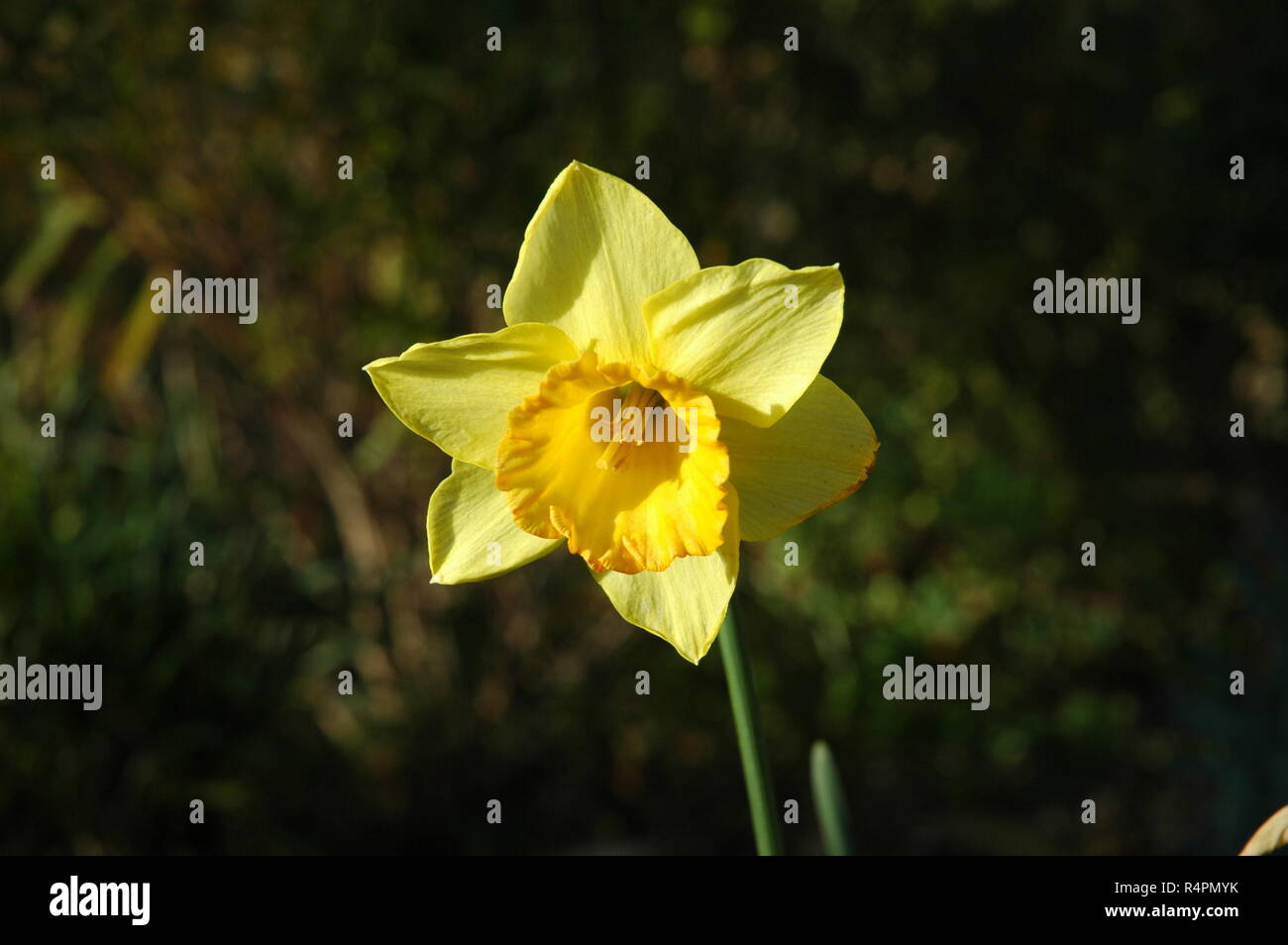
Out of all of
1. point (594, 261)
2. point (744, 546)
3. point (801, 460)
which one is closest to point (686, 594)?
point (801, 460)

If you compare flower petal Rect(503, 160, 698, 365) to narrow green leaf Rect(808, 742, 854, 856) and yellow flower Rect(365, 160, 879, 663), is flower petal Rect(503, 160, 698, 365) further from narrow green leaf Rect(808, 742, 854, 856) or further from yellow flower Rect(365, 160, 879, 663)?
narrow green leaf Rect(808, 742, 854, 856)

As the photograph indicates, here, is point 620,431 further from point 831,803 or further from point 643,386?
point 831,803

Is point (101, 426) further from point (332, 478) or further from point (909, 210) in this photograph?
point (909, 210)

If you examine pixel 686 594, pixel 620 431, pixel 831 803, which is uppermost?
pixel 620 431

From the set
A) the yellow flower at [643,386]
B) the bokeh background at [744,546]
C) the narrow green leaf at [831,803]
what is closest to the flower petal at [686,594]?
the yellow flower at [643,386]

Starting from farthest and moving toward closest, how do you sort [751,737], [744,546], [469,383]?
[744,546], [469,383], [751,737]
